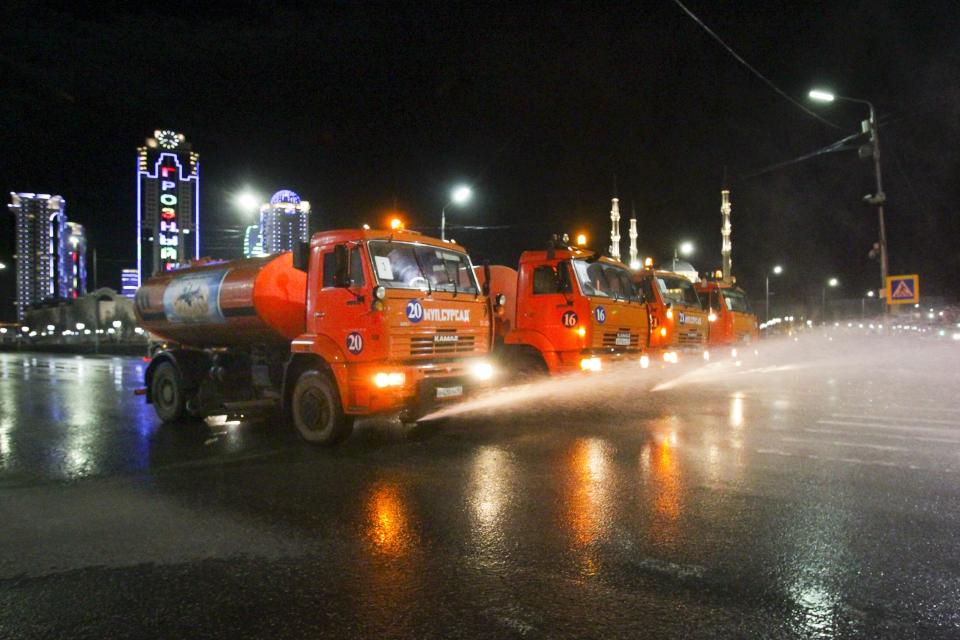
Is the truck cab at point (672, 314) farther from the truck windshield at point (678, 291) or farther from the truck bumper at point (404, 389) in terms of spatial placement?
the truck bumper at point (404, 389)

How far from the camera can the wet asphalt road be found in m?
3.57

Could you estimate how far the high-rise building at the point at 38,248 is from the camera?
425 feet

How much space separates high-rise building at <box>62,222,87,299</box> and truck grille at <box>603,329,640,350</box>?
14213 centimetres

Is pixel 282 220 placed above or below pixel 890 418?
above

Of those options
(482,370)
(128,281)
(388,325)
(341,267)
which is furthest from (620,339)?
(128,281)

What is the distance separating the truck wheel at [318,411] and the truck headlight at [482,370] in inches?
69.2

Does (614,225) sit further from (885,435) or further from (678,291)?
(885,435)

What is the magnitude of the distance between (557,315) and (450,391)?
3.33m

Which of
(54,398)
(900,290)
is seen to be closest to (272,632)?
(54,398)

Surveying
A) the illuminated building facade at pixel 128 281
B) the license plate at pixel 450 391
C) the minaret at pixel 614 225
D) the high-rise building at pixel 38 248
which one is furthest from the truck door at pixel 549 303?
the high-rise building at pixel 38 248

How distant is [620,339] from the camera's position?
12094 millimetres

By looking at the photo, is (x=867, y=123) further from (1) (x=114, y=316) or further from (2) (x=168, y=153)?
(1) (x=114, y=316)

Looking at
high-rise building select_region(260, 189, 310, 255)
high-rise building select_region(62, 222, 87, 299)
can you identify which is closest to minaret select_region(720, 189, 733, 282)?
high-rise building select_region(260, 189, 310, 255)

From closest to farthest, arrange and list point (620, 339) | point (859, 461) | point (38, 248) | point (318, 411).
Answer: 1. point (859, 461)
2. point (318, 411)
3. point (620, 339)
4. point (38, 248)
